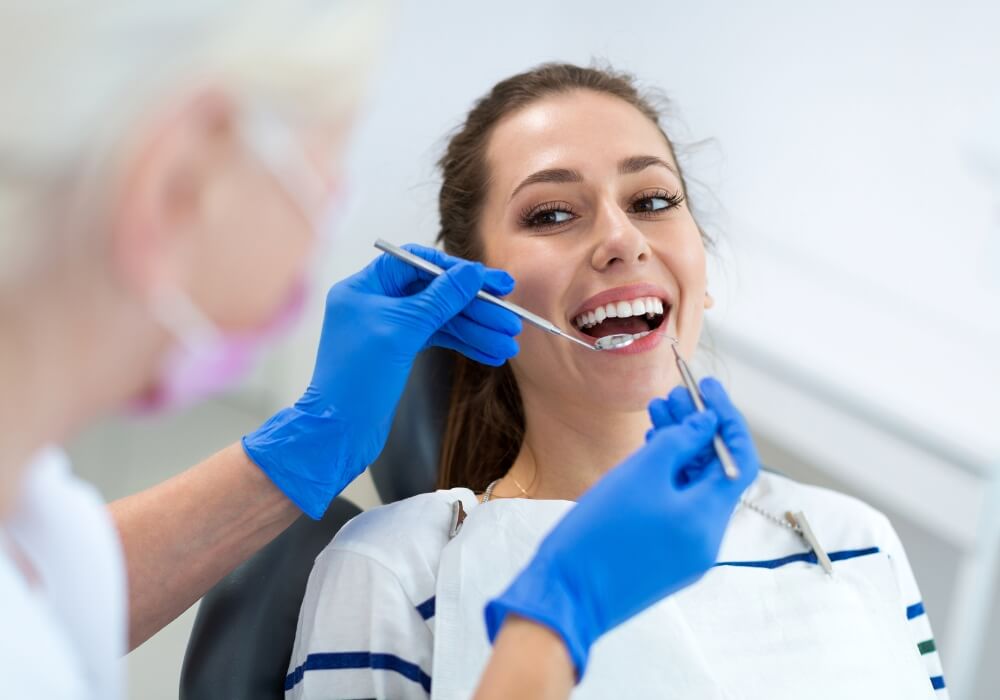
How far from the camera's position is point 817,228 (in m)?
2.61

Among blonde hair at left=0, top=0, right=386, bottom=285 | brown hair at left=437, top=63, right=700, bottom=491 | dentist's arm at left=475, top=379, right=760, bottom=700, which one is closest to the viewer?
blonde hair at left=0, top=0, right=386, bottom=285

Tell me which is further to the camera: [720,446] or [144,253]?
[720,446]

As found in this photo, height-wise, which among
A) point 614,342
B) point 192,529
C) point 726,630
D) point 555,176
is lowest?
point 726,630

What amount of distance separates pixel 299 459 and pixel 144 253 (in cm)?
73

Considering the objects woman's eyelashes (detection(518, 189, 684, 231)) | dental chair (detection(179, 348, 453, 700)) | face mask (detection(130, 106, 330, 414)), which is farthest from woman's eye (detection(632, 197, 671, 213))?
face mask (detection(130, 106, 330, 414))

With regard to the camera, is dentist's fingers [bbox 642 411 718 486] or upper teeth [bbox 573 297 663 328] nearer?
dentist's fingers [bbox 642 411 718 486]

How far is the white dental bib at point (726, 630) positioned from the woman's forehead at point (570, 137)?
0.48 m

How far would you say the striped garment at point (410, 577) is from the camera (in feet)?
4.32

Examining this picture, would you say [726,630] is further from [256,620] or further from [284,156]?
[284,156]

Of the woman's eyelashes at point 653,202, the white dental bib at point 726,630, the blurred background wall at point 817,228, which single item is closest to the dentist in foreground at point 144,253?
the white dental bib at point 726,630

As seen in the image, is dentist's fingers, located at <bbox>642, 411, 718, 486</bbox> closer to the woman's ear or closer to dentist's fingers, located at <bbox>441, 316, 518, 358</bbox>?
dentist's fingers, located at <bbox>441, 316, 518, 358</bbox>

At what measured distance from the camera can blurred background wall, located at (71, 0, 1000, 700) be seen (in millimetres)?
2039

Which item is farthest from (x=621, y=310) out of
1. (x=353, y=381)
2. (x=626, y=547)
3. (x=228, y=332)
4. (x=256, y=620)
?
(x=228, y=332)

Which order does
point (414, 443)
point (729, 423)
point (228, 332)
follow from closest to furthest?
point (228, 332) < point (729, 423) < point (414, 443)
